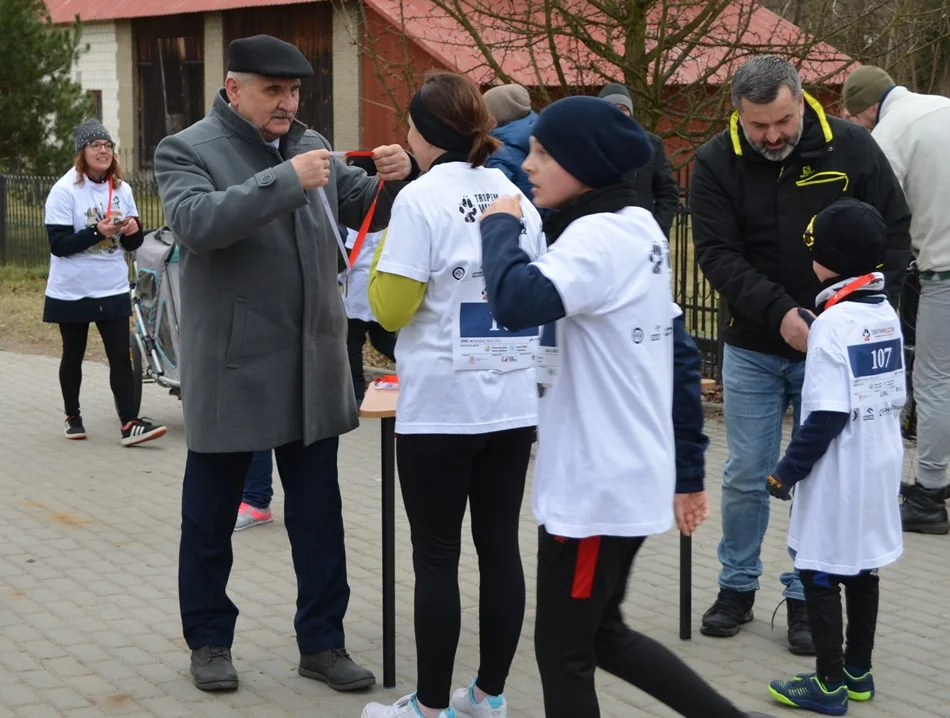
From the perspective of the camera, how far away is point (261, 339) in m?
4.43

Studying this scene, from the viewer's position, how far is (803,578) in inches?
171

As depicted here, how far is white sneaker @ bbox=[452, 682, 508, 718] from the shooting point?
4.21 m

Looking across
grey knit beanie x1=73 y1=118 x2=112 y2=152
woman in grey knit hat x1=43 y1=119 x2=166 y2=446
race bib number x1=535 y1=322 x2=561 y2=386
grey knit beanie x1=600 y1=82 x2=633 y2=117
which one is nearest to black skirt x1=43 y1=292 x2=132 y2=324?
woman in grey knit hat x1=43 y1=119 x2=166 y2=446

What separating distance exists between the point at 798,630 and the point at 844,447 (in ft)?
3.28

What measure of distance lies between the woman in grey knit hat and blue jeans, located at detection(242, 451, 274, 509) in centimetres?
206

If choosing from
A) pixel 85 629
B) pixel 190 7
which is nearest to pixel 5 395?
pixel 85 629

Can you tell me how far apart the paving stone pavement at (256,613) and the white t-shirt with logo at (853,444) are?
0.57 meters

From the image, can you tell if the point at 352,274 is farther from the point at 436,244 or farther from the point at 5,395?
the point at 436,244

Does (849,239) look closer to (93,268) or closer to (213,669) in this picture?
(213,669)

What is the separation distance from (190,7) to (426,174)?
1089 inches

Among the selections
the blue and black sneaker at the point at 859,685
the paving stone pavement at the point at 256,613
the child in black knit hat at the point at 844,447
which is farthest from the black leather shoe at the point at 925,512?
the child in black knit hat at the point at 844,447

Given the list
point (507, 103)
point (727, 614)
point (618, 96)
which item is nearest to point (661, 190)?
point (618, 96)

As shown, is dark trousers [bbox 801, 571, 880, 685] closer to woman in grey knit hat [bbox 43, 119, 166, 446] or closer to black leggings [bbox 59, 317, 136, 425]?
woman in grey knit hat [bbox 43, 119, 166, 446]

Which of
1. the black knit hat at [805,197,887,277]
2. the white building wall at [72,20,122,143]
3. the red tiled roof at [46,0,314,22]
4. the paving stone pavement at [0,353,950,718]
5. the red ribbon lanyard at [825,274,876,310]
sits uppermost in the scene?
the red tiled roof at [46,0,314,22]
